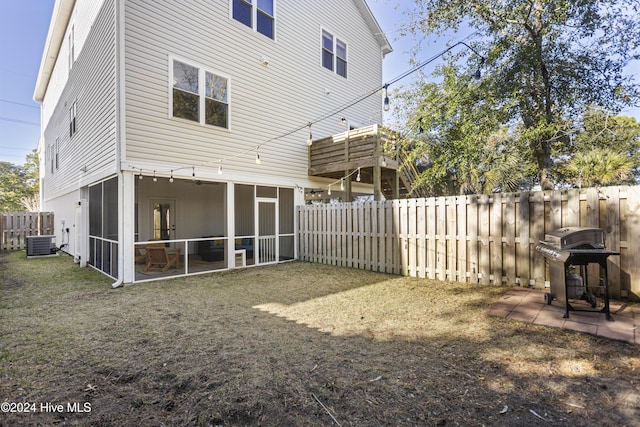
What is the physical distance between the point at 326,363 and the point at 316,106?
1024 cm

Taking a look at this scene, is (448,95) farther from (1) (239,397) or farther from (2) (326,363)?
(1) (239,397)

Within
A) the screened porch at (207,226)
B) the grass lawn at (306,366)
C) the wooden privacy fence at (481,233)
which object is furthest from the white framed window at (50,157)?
the wooden privacy fence at (481,233)

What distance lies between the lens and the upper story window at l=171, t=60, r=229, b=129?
7828mm

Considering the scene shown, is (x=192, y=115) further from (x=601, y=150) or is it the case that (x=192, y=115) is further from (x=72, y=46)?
(x=601, y=150)

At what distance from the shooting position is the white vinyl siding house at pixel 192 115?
7156mm

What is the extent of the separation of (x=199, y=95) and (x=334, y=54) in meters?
6.69

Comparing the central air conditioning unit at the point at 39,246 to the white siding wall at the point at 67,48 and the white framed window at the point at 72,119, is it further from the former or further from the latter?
the white siding wall at the point at 67,48

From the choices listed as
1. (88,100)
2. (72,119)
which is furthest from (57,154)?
(88,100)

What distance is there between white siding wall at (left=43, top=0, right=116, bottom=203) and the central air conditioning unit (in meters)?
2.01

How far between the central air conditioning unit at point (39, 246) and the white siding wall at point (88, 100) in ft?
6.60

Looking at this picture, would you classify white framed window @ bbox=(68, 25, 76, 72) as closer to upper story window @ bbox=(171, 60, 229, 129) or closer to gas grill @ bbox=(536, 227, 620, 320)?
upper story window @ bbox=(171, 60, 229, 129)

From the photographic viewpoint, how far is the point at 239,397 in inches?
95.6

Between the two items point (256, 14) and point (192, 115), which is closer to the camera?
point (192, 115)

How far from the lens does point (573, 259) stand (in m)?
3.85
